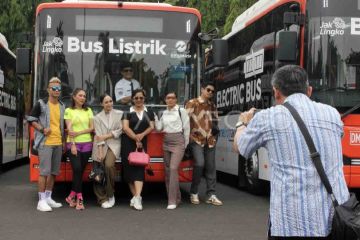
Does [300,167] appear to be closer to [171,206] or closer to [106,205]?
[171,206]

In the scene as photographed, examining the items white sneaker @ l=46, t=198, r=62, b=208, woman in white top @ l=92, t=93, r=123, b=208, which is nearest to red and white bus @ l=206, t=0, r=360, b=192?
woman in white top @ l=92, t=93, r=123, b=208

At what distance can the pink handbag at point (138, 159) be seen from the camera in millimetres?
8958

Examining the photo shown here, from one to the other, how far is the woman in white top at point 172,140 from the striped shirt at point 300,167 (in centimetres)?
578

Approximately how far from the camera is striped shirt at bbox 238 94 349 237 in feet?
11.1

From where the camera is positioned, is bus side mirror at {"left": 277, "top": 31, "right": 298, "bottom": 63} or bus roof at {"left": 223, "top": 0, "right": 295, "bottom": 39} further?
bus roof at {"left": 223, "top": 0, "right": 295, "bottom": 39}

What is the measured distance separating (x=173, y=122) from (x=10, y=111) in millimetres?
7504

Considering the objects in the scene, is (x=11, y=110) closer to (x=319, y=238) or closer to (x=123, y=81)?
(x=123, y=81)

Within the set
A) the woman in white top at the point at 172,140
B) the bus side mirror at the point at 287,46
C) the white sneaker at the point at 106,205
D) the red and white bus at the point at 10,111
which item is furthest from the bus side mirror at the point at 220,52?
the red and white bus at the point at 10,111

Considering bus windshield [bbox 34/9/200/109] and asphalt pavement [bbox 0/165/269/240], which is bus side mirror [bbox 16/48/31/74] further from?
asphalt pavement [bbox 0/165/269/240]

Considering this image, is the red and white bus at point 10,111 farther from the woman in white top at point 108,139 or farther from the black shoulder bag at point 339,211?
the black shoulder bag at point 339,211

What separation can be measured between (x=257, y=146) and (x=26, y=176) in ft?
41.2

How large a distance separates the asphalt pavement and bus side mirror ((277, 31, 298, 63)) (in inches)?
84.2

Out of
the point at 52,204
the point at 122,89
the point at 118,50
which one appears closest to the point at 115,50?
the point at 118,50

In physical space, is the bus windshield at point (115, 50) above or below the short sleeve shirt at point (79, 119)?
above
